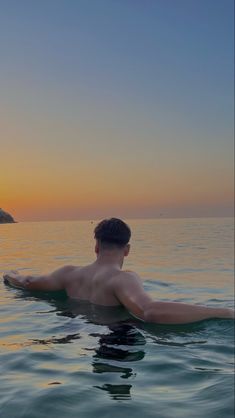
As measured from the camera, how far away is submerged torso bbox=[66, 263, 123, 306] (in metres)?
7.41

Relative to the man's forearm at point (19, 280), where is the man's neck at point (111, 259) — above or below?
below

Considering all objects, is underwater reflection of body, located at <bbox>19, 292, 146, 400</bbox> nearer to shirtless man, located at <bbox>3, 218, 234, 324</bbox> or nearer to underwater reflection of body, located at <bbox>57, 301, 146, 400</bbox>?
underwater reflection of body, located at <bbox>57, 301, 146, 400</bbox>

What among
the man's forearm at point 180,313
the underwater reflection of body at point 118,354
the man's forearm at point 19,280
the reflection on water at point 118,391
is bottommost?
the reflection on water at point 118,391

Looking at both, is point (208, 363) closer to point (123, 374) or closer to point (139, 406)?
point (123, 374)

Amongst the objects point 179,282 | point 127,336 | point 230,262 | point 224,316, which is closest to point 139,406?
point 127,336

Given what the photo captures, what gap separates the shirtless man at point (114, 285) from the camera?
6539 millimetres

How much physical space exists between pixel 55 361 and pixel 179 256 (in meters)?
16.2

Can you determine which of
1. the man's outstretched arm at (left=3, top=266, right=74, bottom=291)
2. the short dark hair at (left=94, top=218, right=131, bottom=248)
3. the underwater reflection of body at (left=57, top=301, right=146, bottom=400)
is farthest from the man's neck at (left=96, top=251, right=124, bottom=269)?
the man's outstretched arm at (left=3, top=266, right=74, bottom=291)

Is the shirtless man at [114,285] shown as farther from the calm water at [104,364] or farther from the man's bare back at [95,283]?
the calm water at [104,364]

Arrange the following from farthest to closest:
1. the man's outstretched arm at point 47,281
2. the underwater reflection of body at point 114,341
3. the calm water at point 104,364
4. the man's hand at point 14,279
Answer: the man's hand at point 14,279, the man's outstretched arm at point 47,281, the underwater reflection of body at point 114,341, the calm water at point 104,364

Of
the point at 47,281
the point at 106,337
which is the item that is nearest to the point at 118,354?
the point at 106,337

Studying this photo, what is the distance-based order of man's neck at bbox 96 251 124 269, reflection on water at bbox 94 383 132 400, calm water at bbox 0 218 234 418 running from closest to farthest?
calm water at bbox 0 218 234 418 < reflection on water at bbox 94 383 132 400 < man's neck at bbox 96 251 124 269

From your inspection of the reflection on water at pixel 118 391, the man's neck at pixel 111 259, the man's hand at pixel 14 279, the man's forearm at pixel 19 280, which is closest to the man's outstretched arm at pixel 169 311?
the man's neck at pixel 111 259

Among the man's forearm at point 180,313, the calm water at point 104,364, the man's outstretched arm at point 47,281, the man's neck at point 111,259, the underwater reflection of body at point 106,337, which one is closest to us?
the calm water at point 104,364
